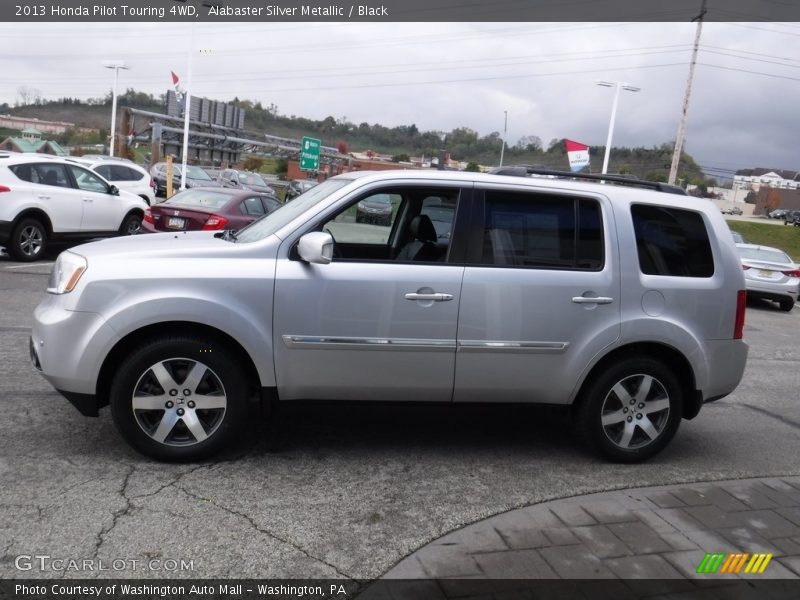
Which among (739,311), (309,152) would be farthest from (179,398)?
(309,152)

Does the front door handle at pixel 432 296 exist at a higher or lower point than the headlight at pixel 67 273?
higher

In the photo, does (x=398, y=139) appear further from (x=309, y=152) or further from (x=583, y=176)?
Result: (x=583, y=176)

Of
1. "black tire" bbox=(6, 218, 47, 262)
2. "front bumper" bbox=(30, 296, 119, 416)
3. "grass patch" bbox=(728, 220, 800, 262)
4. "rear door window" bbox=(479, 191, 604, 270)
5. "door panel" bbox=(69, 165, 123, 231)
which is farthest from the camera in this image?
"grass patch" bbox=(728, 220, 800, 262)

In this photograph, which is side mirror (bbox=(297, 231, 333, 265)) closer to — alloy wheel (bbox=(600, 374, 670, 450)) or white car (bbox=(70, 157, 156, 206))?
alloy wheel (bbox=(600, 374, 670, 450))

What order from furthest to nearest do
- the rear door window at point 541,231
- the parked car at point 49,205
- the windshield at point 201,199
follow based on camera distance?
the windshield at point 201,199 < the parked car at point 49,205 < the rear door window at point 541,231

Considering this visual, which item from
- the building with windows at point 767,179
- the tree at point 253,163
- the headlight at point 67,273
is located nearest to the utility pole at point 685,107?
the headlight at point 67,273

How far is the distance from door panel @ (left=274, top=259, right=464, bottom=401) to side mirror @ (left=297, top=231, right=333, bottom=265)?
14 cm

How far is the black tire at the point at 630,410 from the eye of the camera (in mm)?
4930

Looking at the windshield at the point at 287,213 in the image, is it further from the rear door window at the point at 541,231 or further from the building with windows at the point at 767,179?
the building with windows at the point at 767,179

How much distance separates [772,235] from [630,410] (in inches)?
2124

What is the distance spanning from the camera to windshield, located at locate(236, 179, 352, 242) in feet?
15.6

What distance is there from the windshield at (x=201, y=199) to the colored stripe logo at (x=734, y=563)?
35.7ft

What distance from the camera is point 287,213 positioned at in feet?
16.3

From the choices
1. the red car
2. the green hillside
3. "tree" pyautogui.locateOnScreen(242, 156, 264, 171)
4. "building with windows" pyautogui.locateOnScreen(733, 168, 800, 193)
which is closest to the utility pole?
the green hillside
